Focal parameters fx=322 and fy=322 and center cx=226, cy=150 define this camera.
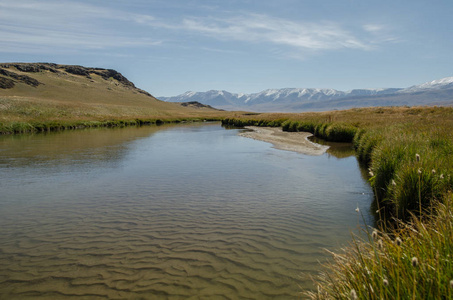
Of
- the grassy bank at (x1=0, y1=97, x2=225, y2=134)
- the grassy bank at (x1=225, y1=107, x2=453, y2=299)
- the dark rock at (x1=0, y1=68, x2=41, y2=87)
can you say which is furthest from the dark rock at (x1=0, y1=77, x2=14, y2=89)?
the grassy bank at (x1=225, y1=107, x2=453, y2=299)

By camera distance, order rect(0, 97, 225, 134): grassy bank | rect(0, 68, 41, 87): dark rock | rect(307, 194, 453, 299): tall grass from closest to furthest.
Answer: rect(307, 194, 453, 299): tall grass → rect(0, 97, 225, 134): grassy bank → rect(0, 68, 41, 87): dark rock

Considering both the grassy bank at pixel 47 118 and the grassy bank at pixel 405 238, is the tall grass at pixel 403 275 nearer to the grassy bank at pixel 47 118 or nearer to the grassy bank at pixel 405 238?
the grassy bank at pixel 405 238

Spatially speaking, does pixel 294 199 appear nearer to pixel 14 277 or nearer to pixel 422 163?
pixel 422 163

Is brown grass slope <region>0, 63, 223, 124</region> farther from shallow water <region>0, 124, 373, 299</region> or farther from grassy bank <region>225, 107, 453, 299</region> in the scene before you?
grassy bank <region>225, 107, 453, 299</region>

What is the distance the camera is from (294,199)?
11.7 metres

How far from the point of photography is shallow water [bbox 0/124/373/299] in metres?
6.05

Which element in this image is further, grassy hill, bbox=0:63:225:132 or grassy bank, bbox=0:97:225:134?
grassy hill, bbox=0:63:225:132

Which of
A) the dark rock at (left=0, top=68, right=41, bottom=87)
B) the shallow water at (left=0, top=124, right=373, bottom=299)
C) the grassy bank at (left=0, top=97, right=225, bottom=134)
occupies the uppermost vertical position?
the dark rock at (left=0, top=68, right=41, bottom=87)

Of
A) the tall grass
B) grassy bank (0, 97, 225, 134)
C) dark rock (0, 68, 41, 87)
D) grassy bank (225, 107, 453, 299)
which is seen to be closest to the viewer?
the tall grass

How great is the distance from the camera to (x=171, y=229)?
8789 mm

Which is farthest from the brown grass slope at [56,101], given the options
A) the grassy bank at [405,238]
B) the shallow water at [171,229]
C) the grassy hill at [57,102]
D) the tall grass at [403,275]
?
the tall grass at [403,275]

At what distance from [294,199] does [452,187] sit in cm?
521

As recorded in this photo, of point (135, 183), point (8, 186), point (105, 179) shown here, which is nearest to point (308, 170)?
point (135, 183)

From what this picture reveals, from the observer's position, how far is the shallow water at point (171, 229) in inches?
238
